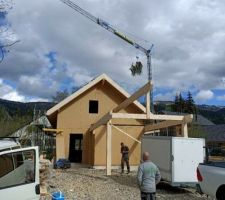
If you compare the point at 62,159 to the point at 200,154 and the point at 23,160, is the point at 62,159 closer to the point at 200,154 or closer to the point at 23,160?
the point at 200,154

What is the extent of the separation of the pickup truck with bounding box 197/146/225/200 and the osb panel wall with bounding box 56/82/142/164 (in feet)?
55.3

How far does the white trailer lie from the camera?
58.5 ft

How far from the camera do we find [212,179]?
42.1 ft

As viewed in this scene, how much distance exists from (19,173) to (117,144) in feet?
69.1

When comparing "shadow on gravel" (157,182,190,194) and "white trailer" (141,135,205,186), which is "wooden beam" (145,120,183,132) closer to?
"shadow on gravel" (157,182,190,194)

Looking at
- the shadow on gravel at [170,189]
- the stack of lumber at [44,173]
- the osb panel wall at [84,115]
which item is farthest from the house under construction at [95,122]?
the stack of lumber at [44,173]

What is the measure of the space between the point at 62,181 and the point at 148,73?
59038 millimetres

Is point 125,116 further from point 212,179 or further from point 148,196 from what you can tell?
point 148,196

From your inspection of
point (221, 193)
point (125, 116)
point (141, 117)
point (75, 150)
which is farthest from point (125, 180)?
point (75, 150)

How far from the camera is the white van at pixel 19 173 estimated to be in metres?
8.68

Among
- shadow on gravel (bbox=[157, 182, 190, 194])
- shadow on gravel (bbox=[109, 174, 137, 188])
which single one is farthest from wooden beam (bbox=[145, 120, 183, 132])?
shadow on gravel (bbox=[157, 182, 190, 194])

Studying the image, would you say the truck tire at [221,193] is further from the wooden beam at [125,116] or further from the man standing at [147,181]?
the wooden beam at [125,116]

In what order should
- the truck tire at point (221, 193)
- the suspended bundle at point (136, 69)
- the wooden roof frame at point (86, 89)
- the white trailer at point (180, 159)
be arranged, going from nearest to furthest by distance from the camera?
the truck tire at point (221, 193)
the white trailer at point (180, 159)
the wooden roof frame at point (86, 89)
the suspended bundle at point (136, 69)

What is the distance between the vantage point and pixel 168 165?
59.4 ft
